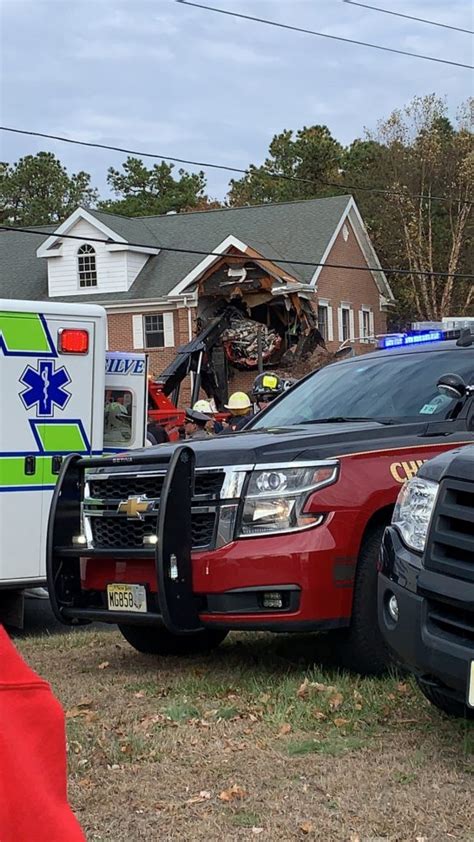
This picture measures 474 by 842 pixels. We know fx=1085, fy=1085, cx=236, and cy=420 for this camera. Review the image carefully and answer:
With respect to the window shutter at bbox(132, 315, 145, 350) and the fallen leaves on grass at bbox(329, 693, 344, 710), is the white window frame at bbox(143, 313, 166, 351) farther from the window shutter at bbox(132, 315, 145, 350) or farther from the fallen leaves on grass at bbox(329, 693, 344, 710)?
the fallen leaves on grass at bbox(329, 693, 344, 710)

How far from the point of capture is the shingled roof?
110 ft

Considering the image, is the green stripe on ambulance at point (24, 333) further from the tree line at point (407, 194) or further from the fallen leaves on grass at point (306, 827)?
the tree line at point (407, 194)

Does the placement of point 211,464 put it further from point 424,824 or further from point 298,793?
A: point 424,824

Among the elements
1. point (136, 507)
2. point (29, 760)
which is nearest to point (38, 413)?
point (136, 507)

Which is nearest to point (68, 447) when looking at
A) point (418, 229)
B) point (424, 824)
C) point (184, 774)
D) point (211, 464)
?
point (211, 464)

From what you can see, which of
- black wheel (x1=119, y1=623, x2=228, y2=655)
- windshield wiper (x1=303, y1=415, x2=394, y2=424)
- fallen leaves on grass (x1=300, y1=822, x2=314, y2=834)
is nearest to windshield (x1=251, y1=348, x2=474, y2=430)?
windshield wiper (x1=303, y1=415, x2=394, y2=424)

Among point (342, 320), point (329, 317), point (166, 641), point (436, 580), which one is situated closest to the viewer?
point (436, 580)

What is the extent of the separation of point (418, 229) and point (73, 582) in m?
34.7

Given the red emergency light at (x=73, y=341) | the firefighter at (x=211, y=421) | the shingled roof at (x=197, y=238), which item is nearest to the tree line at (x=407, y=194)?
the shingled roof at (x=197, y=238)

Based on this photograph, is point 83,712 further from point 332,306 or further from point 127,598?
point 332,306

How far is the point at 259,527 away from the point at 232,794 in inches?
67.1

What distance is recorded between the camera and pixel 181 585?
5.77 m

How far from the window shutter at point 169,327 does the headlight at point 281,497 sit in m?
27.9

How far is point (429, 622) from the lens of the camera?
13.9 feet
